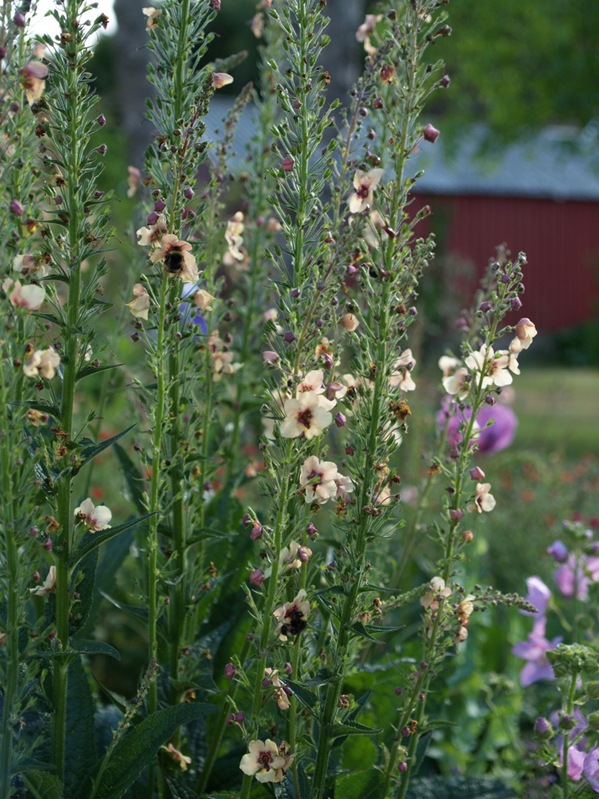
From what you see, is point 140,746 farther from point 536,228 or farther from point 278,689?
point 536,228

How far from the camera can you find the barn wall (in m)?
27.6

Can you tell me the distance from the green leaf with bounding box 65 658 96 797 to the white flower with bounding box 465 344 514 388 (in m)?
0.85

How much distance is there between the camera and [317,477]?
4.67ft

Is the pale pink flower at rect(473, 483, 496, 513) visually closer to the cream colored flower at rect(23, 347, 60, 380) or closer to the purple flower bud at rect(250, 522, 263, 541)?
the purple flower bud at rect(250, 522, 263, 541)

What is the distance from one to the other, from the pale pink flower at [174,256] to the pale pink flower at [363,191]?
0.26 m

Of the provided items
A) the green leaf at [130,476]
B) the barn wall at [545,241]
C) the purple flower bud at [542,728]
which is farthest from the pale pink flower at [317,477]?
the barn wall at [545,241]

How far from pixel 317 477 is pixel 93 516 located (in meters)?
0.36

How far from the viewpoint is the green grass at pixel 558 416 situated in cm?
1021

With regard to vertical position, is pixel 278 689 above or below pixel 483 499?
below

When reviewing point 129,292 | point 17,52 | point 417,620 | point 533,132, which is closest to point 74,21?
point 17,52

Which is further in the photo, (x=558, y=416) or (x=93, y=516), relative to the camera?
(x=558, y=416)

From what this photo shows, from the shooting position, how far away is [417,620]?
3.66 m

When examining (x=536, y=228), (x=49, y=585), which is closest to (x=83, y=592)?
(x=49, y=585)

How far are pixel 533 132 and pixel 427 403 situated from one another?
13.8 metres
